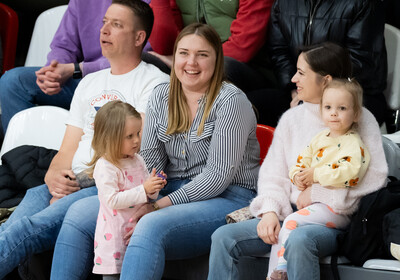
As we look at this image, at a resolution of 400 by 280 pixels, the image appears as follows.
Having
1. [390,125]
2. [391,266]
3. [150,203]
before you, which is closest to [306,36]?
[390,125]

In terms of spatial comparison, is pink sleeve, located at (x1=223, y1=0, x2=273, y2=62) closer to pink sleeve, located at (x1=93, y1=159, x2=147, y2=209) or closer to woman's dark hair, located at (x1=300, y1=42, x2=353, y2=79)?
woman's dark hair, located at (x1=300, y1=42, x2=353, y2=79)

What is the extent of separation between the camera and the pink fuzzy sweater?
7.68ft

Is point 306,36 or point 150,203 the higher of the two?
point 306,36

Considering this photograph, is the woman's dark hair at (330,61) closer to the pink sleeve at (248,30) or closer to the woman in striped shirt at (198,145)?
the woman in striped shirt at (198,145)

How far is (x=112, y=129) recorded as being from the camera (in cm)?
250

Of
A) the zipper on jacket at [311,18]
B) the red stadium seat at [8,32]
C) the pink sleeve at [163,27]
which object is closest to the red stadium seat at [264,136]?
the zipper on jacket at [311,18]

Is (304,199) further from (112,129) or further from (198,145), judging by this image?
(112,129)

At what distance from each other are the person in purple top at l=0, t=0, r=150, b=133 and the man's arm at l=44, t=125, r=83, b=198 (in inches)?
24.2

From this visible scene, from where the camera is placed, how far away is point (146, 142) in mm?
2770

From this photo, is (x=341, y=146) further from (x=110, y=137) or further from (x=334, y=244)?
(x=110, y=137)

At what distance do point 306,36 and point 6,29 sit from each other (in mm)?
2028

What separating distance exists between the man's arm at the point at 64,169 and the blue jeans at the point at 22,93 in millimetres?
653

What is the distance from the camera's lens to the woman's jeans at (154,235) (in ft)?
7.69

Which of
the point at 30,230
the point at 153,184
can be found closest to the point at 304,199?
the point at 153,184
